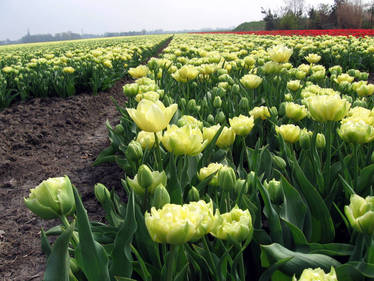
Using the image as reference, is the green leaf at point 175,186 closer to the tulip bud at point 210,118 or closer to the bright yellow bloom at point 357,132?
the bright yellow bloom at point 357,132

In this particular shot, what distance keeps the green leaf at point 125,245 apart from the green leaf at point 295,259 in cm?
39

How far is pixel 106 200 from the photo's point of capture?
132 centimetres

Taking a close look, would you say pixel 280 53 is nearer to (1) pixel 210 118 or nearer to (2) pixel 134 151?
(1) pixel 210 118

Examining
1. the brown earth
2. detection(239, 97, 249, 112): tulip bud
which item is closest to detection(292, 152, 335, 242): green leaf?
detection(239, 97, 249, 112): tulip bud

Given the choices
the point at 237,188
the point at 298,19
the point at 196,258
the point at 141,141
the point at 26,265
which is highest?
the point at 298,19

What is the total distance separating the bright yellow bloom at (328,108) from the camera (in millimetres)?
1374

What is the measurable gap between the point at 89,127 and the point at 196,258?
12.9ft

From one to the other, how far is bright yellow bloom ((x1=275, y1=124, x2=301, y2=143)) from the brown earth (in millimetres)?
1457

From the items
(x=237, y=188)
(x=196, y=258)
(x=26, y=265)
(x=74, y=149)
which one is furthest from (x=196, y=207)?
(x=74, y=149)

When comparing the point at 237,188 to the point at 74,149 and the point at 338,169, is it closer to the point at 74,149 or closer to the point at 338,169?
the point at 338,169

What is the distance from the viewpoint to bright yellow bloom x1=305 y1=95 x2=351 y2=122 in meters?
1.37

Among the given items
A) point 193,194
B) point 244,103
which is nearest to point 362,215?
point 193,194

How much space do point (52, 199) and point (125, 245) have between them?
250 mm

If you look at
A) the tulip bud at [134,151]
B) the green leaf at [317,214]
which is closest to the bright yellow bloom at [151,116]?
the tulip bud at [134,151]
